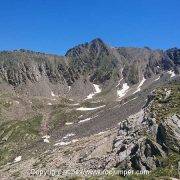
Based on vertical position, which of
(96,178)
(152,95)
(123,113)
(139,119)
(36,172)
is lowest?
(96,178)

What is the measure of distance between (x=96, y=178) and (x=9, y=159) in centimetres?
8973

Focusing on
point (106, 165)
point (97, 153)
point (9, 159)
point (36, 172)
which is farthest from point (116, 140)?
point (9, 159)

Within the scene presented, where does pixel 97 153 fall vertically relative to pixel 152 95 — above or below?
below

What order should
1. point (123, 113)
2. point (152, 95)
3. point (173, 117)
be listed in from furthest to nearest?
point (123, 113) → point (152, 95) → point (173, 117)

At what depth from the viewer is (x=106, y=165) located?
90000 millimetres

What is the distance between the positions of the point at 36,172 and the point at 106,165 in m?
22.4

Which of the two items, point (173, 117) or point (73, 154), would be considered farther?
point (73, 154)

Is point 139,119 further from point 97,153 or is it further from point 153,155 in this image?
point 153,155

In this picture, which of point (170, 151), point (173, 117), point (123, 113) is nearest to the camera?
point (170, 151)

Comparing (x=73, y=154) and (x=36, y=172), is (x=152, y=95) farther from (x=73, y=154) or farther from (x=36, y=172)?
(x=36, y=172)

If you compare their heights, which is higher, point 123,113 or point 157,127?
point 123,113

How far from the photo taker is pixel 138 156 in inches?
3292

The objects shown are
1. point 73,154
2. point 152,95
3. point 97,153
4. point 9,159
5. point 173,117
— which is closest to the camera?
point 173,117

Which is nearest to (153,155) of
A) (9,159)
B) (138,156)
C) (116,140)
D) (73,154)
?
(138,156)
